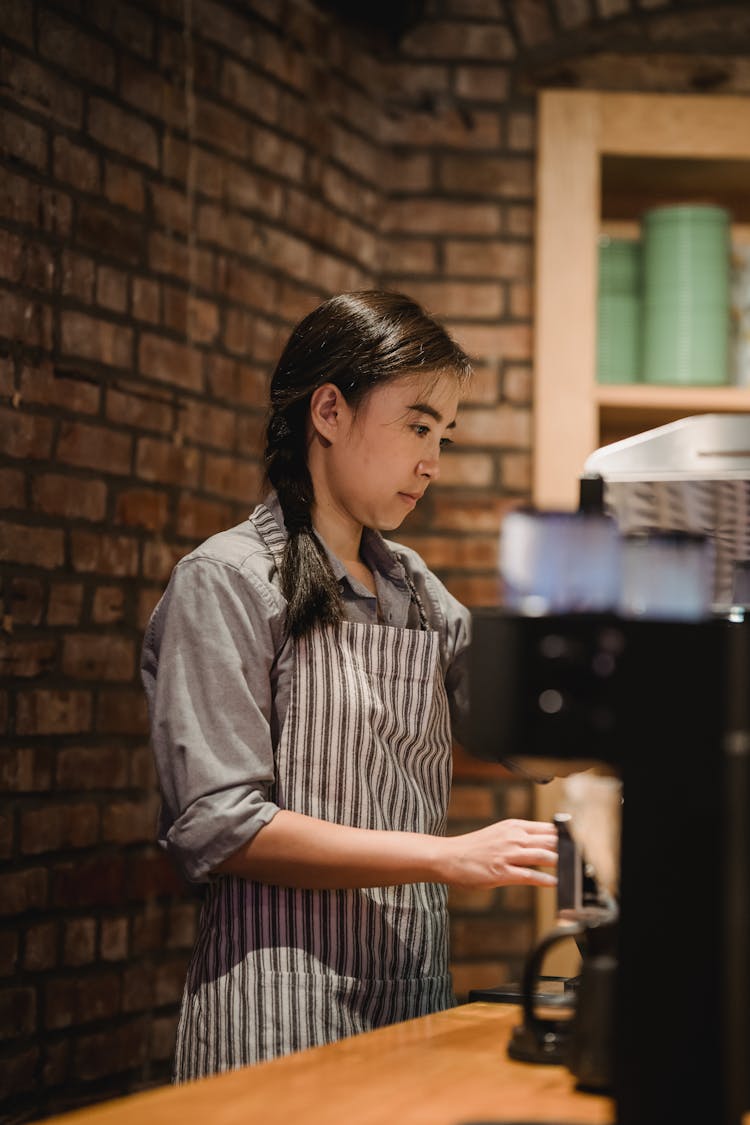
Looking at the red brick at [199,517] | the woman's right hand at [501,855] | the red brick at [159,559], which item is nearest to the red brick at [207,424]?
the red brick at [199,517]

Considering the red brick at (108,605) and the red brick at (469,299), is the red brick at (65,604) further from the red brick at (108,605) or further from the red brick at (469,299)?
the red brick at (469,299)

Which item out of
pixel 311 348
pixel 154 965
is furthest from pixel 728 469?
pixel 154 965

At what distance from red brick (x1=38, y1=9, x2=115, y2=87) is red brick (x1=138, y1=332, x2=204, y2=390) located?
0.47 m

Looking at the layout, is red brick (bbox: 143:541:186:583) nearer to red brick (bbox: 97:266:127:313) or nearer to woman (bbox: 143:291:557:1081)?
red brick (bbox: 97:266:127:313)

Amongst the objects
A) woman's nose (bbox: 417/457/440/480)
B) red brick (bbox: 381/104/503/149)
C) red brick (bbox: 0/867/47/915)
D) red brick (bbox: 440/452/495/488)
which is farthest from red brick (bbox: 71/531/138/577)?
red brick (bbox: 381/104/503/149)

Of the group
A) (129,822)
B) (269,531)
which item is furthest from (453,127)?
(129,822)

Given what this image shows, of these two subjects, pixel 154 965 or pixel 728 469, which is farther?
pixel 154 965

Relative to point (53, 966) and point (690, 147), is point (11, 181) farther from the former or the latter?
point (690, 147)

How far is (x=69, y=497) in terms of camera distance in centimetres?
230

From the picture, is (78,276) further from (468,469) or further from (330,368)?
(468,469)

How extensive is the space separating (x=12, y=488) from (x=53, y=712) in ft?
1.27

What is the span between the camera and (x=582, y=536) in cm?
111

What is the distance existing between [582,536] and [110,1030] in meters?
1.63

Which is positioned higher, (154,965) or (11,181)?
(11,181)
